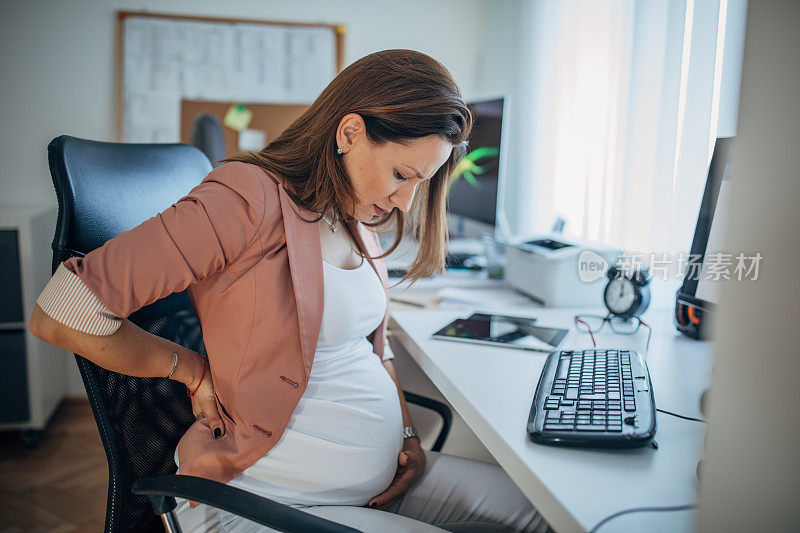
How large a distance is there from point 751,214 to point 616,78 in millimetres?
1513

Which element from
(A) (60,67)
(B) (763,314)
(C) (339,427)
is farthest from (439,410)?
(A) (60,67)

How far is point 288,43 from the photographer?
296 centimetres

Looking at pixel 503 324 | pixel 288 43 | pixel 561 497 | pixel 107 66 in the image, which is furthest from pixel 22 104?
pixel 561 497

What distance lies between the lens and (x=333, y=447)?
38.9 inches

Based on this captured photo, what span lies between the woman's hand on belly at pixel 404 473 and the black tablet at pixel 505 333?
25cm

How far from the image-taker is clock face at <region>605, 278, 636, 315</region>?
4.88 feet

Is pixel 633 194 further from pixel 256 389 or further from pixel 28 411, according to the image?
pixel 28 411

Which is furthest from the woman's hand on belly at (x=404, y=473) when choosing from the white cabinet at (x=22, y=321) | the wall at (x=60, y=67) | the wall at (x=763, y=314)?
the wall at (x=60, y=67)

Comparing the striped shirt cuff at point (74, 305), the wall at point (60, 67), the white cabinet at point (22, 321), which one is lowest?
the white cabinet at point (22, 321)

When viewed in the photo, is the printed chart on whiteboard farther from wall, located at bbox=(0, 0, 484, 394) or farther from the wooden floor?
the wooden floor

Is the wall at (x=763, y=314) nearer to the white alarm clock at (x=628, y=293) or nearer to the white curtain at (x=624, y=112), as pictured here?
the white curtain at (x=624, y=112)

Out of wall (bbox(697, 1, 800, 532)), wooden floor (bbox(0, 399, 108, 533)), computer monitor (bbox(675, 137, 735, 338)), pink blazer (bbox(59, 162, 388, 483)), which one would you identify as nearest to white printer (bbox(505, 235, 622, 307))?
computer monitor (bbox(675, 137, 735, 338))

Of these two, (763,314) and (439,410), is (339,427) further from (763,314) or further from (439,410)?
(763,314)

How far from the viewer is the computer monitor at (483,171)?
2.07 metres
